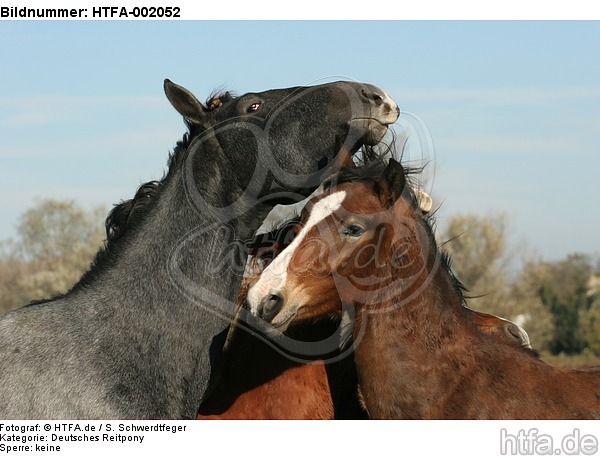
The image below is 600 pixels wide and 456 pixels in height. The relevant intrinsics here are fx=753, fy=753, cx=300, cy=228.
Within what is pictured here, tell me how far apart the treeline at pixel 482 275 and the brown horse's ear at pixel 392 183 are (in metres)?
8.34

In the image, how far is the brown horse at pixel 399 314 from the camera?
455 cm

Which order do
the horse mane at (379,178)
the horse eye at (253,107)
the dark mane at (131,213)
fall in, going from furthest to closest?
the horse mane at (379,178), the horse eye at (253,107), the dark mane at (131,213)

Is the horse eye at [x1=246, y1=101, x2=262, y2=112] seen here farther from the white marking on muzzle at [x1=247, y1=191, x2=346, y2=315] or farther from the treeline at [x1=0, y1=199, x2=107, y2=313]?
the treeline at [x1=0, y1=199, x2=107, y2=313]

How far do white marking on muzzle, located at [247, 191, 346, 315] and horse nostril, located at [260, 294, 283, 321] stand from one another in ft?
0.11

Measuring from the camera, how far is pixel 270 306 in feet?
15.3

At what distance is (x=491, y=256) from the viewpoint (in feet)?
102

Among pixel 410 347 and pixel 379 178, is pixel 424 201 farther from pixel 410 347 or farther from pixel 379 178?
pixel 410 347

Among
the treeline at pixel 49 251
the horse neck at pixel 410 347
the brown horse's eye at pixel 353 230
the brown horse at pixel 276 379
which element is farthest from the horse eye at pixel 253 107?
the treeline at pixel 49 251

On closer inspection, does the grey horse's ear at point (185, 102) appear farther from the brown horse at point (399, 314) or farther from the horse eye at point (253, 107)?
the brown horse at point (399, 314)

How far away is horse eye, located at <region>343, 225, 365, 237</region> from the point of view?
15.8 feet

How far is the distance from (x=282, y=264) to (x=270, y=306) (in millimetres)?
274

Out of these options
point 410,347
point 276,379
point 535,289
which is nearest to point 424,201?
point 410,347
